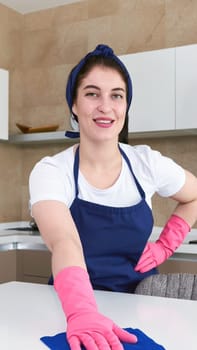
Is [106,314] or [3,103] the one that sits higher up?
[3,103]

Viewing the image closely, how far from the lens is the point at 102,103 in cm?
133

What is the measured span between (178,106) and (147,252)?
1.30 m

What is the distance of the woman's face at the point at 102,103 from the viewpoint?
4.40 ft

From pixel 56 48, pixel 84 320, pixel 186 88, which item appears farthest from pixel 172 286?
pixel 56 48

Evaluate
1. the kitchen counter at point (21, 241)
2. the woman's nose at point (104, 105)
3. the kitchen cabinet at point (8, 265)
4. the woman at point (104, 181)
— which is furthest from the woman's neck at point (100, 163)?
the kitchen cabinet at point (8, 265)

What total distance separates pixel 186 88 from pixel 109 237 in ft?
4.92

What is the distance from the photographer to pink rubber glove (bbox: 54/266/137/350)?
33.1 inches

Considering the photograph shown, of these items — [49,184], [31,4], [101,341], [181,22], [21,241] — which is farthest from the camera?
[31,4]

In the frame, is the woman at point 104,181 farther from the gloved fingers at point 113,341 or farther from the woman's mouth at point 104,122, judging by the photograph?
the gloved fingers at point 113,341

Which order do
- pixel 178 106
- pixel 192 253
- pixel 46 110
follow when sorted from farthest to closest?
pixel 46 110, pixel 178 106, pixel 192 253

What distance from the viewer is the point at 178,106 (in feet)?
8.93

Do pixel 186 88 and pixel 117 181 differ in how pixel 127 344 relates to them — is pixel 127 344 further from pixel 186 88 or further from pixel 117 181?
pixel 186 88

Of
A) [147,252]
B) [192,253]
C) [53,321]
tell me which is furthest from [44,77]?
[53,321]

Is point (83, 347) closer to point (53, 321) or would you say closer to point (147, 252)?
point (53, 321)
